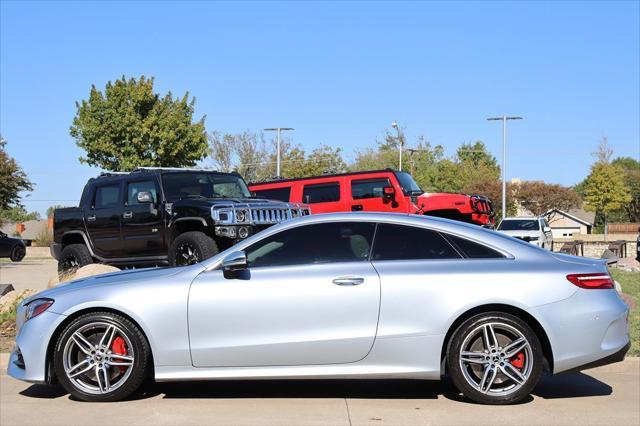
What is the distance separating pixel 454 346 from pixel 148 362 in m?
2.37

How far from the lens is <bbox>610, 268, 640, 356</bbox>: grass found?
27.7 ft

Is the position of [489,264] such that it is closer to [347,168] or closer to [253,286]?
[253,286]

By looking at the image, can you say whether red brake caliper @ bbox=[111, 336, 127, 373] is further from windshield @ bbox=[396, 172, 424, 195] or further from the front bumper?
windshield @ bbox=[396, 172, 424, 195]

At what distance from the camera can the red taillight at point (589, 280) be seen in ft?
19.4

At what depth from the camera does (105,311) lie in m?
6.07

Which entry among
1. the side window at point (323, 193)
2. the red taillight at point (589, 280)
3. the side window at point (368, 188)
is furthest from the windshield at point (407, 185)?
the red taillight at point (589, 280)

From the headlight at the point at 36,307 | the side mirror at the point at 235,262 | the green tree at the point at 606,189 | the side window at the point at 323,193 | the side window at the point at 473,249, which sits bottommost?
the headlight at the point at 36,307

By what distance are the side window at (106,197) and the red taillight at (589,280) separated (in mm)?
8496

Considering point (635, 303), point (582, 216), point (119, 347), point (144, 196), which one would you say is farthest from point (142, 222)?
point (582, 216)

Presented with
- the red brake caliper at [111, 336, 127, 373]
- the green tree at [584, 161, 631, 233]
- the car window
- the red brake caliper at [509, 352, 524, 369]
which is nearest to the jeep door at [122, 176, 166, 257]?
the red brake caliper at [111, 336, 127, 373]

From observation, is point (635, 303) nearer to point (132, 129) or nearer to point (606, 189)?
point (132, 129)

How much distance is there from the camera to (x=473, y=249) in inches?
Result: 241

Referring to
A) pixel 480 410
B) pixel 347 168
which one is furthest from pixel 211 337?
pixel 347 168

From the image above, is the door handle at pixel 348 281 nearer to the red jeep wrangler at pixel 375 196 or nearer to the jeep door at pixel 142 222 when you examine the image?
the jeep door at pixel 142 222
